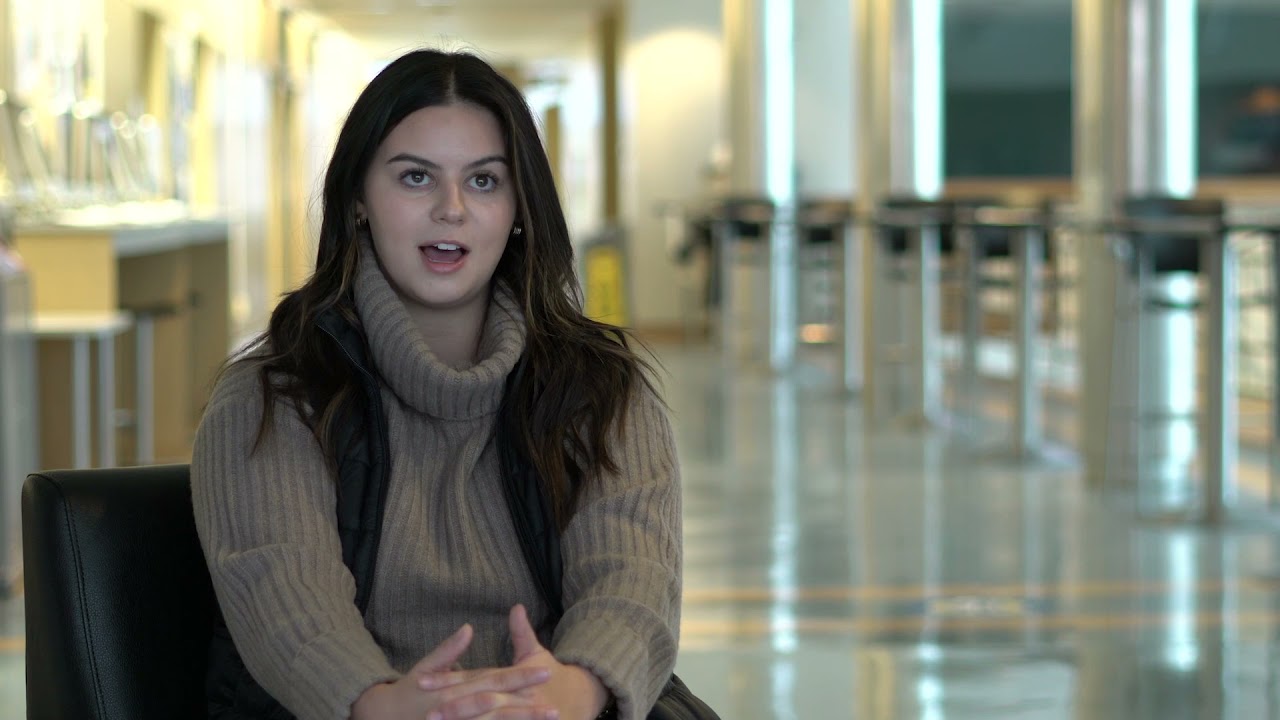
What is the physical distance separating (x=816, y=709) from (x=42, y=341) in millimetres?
3034

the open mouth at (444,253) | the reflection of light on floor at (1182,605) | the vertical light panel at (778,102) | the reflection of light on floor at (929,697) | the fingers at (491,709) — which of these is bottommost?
the reflection of light on floor at (929,697)

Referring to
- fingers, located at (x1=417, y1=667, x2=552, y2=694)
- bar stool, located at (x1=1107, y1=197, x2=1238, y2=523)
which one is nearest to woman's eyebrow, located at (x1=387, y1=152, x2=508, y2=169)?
fingers, located at (x1=417, y1=667, x2=552, y2=694)

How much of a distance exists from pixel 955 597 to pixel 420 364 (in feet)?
8.48

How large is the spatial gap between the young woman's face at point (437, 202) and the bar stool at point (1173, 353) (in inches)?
139

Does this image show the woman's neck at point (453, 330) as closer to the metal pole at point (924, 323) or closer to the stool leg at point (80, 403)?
the stool leg at point (80, 403)

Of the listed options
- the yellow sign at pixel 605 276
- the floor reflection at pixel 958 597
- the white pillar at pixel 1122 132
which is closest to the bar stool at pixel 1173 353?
the white pillar at pixel 1122 132

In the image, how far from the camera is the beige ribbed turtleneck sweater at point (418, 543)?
1.40 meters

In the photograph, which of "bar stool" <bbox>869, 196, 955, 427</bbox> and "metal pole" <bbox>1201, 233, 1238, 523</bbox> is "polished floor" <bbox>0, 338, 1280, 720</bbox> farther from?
"bar stool" <bbox>869, 196, 955, 427</bbox>

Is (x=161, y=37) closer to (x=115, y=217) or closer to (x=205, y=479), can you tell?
(x=115, y=217)

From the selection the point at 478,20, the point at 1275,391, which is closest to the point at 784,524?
the point at 1275,391

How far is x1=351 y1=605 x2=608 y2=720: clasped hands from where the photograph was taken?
1312mm

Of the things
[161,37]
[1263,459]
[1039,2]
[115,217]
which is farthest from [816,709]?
[1039,2]

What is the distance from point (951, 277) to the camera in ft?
24.8

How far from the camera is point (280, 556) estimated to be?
1.42m
